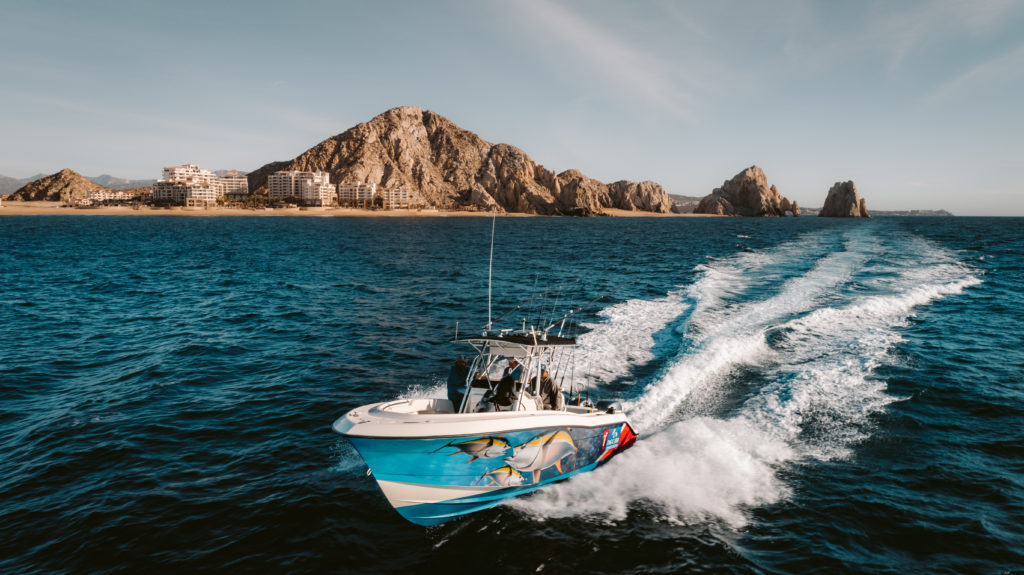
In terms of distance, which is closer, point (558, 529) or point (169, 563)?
point (169, 563)

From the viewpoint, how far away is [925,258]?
139ft

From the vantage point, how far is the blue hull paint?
7.98m

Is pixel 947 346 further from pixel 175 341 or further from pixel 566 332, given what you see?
pixel 175 341

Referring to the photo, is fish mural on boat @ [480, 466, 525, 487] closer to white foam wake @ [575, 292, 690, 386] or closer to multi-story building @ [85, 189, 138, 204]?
white foam wake @ [575, 292, 690, 386]

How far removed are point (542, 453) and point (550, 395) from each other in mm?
1542

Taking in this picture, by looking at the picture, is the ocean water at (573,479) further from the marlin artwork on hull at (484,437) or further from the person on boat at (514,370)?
the person on boat at (514,370)

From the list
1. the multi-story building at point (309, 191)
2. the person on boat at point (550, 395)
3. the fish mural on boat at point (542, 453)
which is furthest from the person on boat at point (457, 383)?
the multi-story building at point (309, 191)

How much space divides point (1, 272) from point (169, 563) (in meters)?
41.9

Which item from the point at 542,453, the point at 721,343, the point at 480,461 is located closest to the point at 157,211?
the point at 721,343

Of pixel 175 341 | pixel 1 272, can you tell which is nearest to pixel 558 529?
pixel 175 341

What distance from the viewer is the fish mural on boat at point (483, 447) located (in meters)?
8.23

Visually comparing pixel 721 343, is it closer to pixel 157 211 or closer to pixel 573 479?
pixel 573 479

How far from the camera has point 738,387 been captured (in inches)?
571

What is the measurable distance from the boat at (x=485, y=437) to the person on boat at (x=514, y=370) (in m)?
0.02
